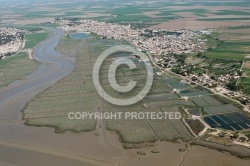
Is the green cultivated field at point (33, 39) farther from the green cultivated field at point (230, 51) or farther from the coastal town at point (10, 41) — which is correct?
the green cultivated field at point (230, 51)

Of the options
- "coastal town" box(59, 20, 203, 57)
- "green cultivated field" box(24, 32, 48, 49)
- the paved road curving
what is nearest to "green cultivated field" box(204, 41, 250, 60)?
"coastal town" box(59, 20, 203, 57)

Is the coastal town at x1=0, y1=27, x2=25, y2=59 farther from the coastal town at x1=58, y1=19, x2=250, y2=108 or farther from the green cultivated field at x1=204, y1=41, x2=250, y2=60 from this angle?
the green cultivated field at x1=204, y1=41, x2=250, y2=60

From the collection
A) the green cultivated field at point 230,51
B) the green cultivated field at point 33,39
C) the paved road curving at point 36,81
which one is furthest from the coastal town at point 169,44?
the paved road curving at point 36,81

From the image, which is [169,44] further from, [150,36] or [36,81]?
[36,81]

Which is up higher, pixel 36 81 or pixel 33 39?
pixel 33 39

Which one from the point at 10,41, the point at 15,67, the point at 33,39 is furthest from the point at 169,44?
the point at 10,41

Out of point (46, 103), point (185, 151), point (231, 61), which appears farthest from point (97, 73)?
point (185, 151)
